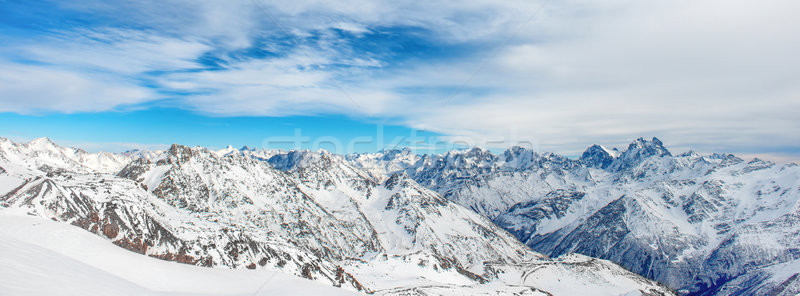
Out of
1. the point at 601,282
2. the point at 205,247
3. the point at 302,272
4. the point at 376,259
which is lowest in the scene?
the point at 601,282

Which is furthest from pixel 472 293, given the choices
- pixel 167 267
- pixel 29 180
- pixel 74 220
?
pixel 29 180

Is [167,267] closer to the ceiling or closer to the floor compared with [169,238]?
closer to the ceiling

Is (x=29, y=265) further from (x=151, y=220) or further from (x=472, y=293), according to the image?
(x=472, y=293)

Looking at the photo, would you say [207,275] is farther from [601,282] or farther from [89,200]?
[601,282]

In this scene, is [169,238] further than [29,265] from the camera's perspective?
Yes

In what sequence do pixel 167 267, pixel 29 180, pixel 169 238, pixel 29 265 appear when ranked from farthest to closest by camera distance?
pixel 169 238 → pixel 29 180 → pixel 167 267 → pixel 29 265

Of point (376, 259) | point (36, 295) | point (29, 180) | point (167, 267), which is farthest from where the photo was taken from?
point (376, 259)
